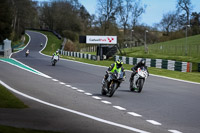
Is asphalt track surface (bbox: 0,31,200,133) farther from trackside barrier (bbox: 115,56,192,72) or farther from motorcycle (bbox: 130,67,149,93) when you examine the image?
trackside barrier (bbox: 115,56,192,72)

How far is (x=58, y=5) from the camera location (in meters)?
142

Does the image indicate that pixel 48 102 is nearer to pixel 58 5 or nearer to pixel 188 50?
pixel 188 50

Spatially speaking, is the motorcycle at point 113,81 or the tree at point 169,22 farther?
the tree at point 169,22

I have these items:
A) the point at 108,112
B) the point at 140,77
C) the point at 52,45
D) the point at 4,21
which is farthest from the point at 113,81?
the point at 52,45

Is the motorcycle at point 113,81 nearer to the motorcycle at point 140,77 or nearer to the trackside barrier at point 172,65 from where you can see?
the motorcycle at point 140,77

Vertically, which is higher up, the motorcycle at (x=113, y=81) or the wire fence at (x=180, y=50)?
the wire fence at (x=180, y=50)

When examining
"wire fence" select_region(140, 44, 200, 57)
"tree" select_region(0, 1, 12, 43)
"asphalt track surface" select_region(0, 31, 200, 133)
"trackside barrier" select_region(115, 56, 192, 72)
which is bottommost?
"asphalt track surface" select_region(0, 31, 200, 133)

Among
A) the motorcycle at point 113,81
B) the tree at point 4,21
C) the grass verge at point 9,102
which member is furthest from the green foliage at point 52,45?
the grass verge at point 9,102

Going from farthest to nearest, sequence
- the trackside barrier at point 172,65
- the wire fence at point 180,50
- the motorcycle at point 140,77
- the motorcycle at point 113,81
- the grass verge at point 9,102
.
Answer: the wire fence at point 180,50, the trackside barrier at point 172,65, the motorcycle at point 140,77, the motorcycle at point 113,81, the grass verge at point 9,102

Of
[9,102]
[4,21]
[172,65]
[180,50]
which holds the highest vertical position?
[4,21]

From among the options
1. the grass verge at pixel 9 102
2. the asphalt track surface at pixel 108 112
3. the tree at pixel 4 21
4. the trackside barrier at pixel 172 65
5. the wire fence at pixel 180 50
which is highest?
the tree at pixel 4 21

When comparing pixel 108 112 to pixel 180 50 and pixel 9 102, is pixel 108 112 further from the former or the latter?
pixel 180 50

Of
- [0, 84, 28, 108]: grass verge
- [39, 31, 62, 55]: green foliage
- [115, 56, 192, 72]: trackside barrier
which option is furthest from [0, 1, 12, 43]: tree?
[0, 84, 28, 108]: grass verge

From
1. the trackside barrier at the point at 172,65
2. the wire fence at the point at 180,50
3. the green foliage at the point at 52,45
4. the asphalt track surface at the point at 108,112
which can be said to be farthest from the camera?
the green foliage at the point at 52,45
